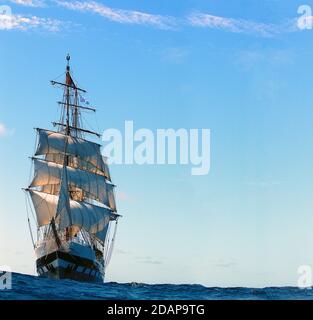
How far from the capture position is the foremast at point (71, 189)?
87.8 meters

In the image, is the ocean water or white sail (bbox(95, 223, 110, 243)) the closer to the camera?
the ocean water

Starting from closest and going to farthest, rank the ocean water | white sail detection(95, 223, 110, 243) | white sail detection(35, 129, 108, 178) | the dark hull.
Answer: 1. the ocean water
2. the dark hull
3. white sail detection(35, 129, 108, 178)
4. white sail detection(95, 223, 110, 243)

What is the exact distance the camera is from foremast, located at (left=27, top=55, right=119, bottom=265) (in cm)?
8781

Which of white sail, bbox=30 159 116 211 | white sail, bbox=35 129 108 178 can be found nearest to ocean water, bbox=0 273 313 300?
white sail, bbox=30 159 116 211

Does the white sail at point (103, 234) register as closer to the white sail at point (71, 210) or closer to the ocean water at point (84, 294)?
the white sail at point (71, 210)

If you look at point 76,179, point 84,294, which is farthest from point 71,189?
point 84,294

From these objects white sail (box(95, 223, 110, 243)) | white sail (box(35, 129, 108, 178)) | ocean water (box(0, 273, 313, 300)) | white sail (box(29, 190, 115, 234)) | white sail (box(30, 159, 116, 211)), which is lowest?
ocean water (box(0, 273, 313, 300))

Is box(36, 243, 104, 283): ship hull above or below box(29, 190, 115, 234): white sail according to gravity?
below

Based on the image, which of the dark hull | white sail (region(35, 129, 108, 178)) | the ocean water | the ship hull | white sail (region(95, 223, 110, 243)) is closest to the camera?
the ocean water

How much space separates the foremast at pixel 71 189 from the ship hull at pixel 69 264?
1.66 meters

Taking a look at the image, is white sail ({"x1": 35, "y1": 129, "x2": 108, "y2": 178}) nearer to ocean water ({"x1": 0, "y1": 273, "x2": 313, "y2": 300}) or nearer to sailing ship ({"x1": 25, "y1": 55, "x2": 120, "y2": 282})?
sailing ship ({"x1": 25, "y1": 55, "x2": 120, "y2": 282})

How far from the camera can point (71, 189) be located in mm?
97500
